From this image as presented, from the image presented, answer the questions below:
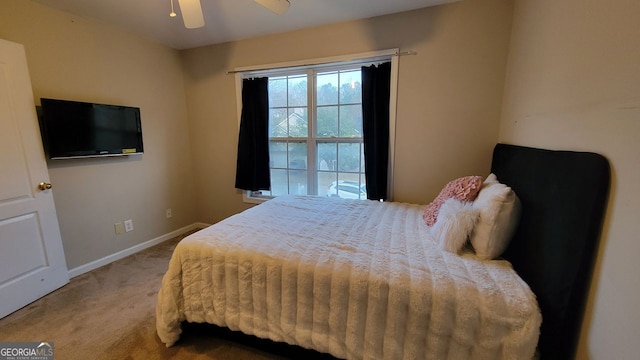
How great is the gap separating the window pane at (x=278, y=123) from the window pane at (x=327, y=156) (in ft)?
A: 1.69

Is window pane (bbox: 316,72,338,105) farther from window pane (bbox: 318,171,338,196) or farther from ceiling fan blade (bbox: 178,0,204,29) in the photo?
ceiling fan blade (bbox: 178,0,204,29)

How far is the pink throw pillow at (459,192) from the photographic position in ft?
5.24

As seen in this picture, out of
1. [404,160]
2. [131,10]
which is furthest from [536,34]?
[131,10]

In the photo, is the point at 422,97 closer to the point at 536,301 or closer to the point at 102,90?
the point at 536,301

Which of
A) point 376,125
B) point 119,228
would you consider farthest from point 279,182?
point 119,228

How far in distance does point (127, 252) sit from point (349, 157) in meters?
2.69

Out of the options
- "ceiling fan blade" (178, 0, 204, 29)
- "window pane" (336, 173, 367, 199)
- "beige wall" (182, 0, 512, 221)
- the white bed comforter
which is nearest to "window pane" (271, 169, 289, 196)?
"window pane" (336, 173, 367, 199)

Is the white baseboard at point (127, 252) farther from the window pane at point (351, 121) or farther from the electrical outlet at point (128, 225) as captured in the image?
the window pane at point (351, 121)

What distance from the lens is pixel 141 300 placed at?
202 centimetres

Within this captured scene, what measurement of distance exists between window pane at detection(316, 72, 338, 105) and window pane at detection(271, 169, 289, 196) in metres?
1.00

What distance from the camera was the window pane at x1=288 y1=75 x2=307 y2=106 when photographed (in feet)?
9.42

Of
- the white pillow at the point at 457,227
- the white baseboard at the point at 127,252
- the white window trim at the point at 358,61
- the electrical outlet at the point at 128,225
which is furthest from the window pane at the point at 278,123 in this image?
the white pillow at the point at 457,227

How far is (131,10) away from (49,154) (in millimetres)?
1429

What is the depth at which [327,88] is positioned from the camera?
277 cm
